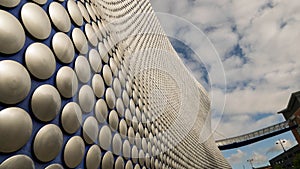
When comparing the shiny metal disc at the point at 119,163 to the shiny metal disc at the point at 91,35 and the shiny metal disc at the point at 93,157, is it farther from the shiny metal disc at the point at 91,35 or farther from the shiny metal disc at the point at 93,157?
the shiny metal disc at the point at 91,35

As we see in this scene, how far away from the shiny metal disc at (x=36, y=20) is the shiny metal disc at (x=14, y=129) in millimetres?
1389

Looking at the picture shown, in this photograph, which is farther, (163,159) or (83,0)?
(163,159)

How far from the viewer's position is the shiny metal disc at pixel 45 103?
3053mm

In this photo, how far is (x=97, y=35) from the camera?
6.30 m

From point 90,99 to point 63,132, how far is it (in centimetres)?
128

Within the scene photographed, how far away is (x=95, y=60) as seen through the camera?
18.2ft

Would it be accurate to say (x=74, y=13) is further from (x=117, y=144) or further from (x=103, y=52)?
(x=117, y=144)

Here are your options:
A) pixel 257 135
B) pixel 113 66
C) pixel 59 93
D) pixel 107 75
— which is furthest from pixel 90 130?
pixel 257 135

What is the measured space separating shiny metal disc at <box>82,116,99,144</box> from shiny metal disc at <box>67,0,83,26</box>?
247cm

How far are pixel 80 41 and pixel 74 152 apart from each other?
2587mm

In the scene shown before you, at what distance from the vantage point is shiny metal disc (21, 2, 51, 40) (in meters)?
3.30

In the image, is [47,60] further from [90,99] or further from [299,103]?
[299,103]

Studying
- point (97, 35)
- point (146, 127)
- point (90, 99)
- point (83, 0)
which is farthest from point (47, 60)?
point (146, 127)

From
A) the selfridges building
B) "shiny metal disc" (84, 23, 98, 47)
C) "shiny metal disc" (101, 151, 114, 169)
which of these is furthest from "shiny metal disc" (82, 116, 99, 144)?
"shiny metal disc" (84, 23, 98, 47)
